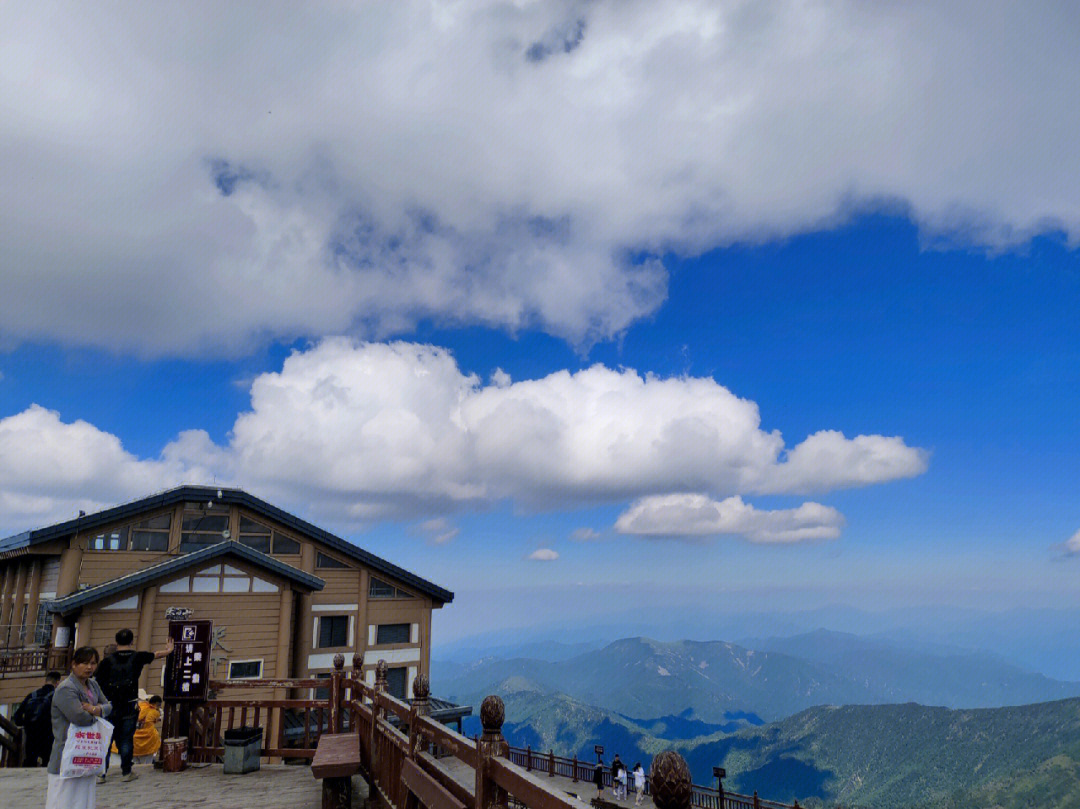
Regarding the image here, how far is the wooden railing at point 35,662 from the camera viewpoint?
16922 mm

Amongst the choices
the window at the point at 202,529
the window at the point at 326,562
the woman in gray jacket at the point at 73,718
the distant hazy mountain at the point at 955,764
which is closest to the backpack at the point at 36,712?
the woman in gray jacket at the point at 73,718

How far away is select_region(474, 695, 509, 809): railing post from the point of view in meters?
4.04

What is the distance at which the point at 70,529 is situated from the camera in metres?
19.2

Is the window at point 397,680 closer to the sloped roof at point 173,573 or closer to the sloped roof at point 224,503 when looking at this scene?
the sloped roof at point 224,503

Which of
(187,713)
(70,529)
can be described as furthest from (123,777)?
(70,529)

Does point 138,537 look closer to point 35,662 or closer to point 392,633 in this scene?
point 35,662

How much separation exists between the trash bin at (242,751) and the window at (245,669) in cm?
974

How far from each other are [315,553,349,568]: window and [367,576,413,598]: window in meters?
1.51

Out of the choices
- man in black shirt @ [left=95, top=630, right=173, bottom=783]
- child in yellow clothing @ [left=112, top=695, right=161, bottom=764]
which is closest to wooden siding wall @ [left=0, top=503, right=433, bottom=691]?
child in yellow clothing @ [left=112, top=695, right=161, bottom=764]

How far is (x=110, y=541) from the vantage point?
20.0 meters

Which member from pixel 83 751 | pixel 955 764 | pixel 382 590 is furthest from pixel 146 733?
pixel 955 764

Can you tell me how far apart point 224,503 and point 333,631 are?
6.32 metres

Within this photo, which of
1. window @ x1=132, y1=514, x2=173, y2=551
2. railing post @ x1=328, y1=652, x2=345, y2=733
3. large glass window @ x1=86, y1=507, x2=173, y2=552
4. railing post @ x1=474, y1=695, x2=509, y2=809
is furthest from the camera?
window @ x1=132, y1=514, x2=173, y2=551

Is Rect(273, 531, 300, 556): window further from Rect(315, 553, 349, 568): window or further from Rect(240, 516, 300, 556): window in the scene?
Rect(315, 553, 349, 568): window
